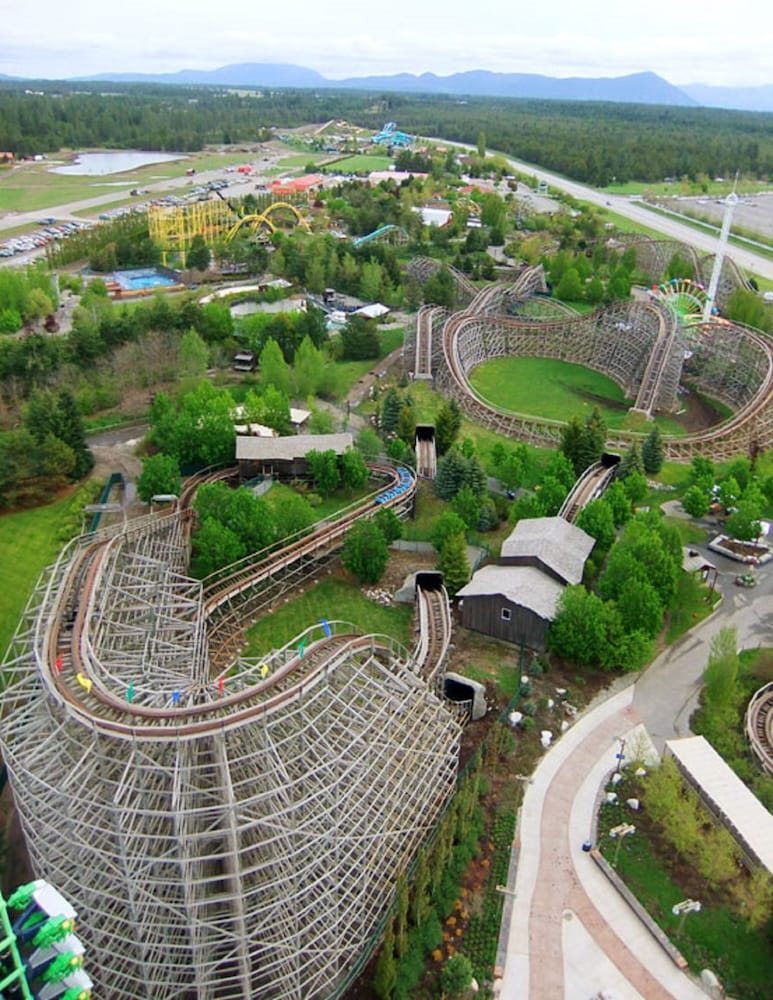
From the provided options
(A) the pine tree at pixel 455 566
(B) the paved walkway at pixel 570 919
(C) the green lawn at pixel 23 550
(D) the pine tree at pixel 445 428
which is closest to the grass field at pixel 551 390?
(D) the pine tree at pixel 445 428

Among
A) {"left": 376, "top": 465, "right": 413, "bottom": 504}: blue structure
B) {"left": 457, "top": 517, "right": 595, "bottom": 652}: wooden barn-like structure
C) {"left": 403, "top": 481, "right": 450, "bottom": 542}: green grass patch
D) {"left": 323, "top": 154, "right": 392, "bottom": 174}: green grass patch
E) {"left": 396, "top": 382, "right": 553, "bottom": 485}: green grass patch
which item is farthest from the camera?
{"left": 323, "top": 154, "right": 392, "bottom": 174}: green grass patch

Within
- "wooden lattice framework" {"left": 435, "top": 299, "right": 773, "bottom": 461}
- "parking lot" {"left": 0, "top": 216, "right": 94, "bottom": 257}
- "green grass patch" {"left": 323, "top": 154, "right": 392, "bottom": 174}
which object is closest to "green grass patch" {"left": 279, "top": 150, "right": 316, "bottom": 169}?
"green grass patch" {"left": 323, "top": 154, "right": 392, "bottom": 174}

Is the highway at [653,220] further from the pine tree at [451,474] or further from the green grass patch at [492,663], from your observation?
the green grass patch at [492,663]

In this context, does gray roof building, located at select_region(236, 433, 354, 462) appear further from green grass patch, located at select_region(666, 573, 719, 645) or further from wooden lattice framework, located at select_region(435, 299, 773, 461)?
green grass patch, located at select_region(666, 573, 719, 645)

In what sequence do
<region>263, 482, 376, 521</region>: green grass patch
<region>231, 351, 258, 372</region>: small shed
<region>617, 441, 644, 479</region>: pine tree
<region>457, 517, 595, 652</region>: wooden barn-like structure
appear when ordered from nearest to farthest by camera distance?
1. <region>457, 517, 595, 652</region>: wooden barn-like structure
2. <region>263, 482, 376, 521</region>: green grass patch
3. <region>617, 441, 644, 479</region>: pine tree
4. <region>231, 351, 258, 372</region>: small shed

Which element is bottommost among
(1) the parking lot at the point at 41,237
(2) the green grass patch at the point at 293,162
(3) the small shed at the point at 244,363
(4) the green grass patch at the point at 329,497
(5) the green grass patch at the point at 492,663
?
(5) the green grass patch at the point at 492,663

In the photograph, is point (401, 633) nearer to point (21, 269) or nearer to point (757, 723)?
A: point (757, 723)

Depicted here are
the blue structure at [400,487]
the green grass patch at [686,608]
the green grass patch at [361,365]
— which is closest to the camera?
the green grass patch at [686,608]
